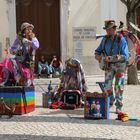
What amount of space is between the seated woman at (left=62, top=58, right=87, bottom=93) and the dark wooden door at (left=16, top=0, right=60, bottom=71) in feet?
30.3

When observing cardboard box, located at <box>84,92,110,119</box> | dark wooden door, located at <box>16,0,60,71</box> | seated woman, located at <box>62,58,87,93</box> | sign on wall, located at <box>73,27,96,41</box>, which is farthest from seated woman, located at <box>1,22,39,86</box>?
dark wooden door, located at <box>16,0,60,71</box>

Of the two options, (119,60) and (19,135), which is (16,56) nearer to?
(119,60)

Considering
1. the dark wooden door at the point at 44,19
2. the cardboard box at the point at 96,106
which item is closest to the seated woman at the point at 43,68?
the dark wooden door at the point at 44,19

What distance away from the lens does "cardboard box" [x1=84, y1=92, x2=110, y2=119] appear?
362 inches

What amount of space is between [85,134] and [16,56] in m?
2.99

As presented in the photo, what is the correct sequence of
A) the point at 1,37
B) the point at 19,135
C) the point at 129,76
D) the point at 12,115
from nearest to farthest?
the point at 19,135
the point at 12,115
the point at 129,76
the point at 1,37

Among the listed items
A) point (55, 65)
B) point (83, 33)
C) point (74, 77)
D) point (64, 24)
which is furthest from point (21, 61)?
point (83, 33)

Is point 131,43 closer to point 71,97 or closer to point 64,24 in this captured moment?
point 71,97

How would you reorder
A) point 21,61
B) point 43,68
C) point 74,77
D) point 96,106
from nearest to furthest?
point 96,106, point 21,61, point 74,77, point 43,68

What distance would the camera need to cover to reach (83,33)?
19953mm

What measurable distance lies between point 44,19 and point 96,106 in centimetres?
1129

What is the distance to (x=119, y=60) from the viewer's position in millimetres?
9688

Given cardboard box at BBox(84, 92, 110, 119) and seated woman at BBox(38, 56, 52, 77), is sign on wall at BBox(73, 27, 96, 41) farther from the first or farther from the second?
cardboard box at BBox(84, 92, 110, 119)

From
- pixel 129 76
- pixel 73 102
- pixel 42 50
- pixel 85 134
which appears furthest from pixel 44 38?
pixel 85 134
